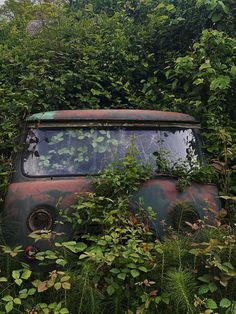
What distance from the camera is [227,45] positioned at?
641 cm

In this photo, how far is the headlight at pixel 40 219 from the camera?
4.10m

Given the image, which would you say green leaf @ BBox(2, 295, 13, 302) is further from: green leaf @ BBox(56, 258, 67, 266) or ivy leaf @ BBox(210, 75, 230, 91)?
ivy leaf @ BBox(210, 75, 230, 91)

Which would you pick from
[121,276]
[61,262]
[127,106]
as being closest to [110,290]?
[121,276]

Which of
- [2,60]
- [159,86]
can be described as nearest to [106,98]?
[159,86]

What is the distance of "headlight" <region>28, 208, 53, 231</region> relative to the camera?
410 cm

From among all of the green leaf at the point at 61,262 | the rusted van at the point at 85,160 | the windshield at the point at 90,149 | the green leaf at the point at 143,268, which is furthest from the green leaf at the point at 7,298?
the windshield at the point at 90,149

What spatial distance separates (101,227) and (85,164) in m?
0.83

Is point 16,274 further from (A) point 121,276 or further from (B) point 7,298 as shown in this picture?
(A) point 121,276

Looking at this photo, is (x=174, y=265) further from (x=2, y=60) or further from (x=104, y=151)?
(x=2, y=60)

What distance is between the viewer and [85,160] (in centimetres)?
462

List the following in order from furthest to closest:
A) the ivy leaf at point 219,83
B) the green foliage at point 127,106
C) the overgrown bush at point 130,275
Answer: the ivy leaf at point 219,83 < the green foliage at point 127,106 < the overgrown bush at point 130,275

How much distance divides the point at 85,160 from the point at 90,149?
0.13 metres

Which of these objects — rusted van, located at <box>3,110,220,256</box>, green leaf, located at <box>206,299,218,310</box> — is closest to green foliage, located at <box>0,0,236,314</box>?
green leaf, located at <box>206,299,218,310</box>

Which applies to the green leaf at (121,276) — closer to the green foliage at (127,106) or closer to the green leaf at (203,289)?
the green foliage at (127,106)
